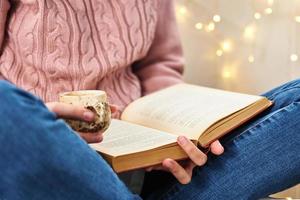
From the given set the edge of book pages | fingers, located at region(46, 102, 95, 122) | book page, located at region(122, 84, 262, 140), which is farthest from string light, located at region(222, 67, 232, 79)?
fingers, located at region(46, 102, 95, 122)

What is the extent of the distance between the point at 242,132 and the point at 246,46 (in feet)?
1.40

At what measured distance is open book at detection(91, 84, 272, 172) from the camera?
74 cm

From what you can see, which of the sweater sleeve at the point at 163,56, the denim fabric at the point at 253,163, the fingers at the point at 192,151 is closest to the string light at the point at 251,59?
the sweater sleeve at the point at 163,56

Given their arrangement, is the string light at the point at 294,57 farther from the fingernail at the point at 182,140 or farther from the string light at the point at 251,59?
the fingernail at the point at 182,140

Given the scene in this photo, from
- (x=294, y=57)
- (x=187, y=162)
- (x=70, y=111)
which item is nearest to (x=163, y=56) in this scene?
(x=294, y=57)

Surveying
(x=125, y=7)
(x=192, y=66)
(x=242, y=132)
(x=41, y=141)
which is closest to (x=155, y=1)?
(x=125, y=7)

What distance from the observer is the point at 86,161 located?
2.22 ft

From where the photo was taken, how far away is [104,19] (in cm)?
103

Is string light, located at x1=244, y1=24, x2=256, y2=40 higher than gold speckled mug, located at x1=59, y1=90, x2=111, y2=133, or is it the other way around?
gold speckled mug, located at x1=59, y1=90, x2=111, y2=133

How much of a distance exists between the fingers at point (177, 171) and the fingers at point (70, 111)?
0.13m

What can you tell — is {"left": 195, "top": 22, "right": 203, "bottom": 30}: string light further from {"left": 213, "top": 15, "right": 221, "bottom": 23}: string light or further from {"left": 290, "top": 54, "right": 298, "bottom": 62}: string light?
{"left": 290, "top": 54, "right": 298, "bottom": 62}: string light

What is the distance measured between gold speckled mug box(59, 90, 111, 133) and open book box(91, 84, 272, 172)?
4cm

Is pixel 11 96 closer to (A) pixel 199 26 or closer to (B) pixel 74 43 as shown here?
(B) pixel 74 43

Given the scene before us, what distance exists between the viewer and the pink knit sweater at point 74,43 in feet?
3.21
